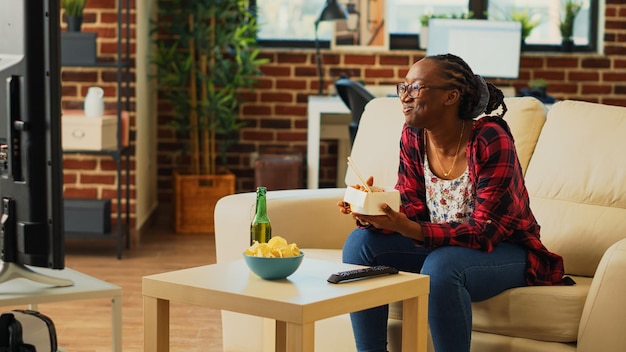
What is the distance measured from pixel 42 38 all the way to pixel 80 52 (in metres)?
2.90

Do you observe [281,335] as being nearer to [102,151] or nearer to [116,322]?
[116,322]

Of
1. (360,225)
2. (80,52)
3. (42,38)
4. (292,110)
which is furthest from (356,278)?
(292,110)

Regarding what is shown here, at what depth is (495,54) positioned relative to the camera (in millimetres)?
5801

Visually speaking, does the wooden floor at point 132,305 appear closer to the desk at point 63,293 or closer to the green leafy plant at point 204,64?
the green leafy plant at point 204,64

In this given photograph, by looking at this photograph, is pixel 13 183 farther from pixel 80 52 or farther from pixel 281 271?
pixel 80 52

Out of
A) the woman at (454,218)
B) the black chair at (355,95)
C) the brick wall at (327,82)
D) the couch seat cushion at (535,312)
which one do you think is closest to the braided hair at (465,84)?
the woman at (454,218)

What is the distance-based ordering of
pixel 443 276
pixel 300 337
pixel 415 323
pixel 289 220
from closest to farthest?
pixel 300 337 < pixel 415 323 < pixel 443 276 < pixel 289 220

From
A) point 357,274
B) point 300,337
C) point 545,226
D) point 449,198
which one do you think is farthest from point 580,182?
point 300,337

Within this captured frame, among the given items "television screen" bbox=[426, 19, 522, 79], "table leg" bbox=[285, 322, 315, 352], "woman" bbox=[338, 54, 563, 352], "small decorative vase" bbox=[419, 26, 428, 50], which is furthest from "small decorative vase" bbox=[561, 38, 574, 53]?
"table leg" bbox=[285, 322, 315, 352]

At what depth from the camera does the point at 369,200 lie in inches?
97.5

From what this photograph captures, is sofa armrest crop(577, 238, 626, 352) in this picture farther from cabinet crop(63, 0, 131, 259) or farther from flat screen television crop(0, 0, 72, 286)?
cabinet crop(63, 0, 131, 259)

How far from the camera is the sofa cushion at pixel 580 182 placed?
9.57ft

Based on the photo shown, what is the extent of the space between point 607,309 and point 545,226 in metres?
0.55

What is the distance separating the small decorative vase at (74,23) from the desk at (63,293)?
9.07 feet
